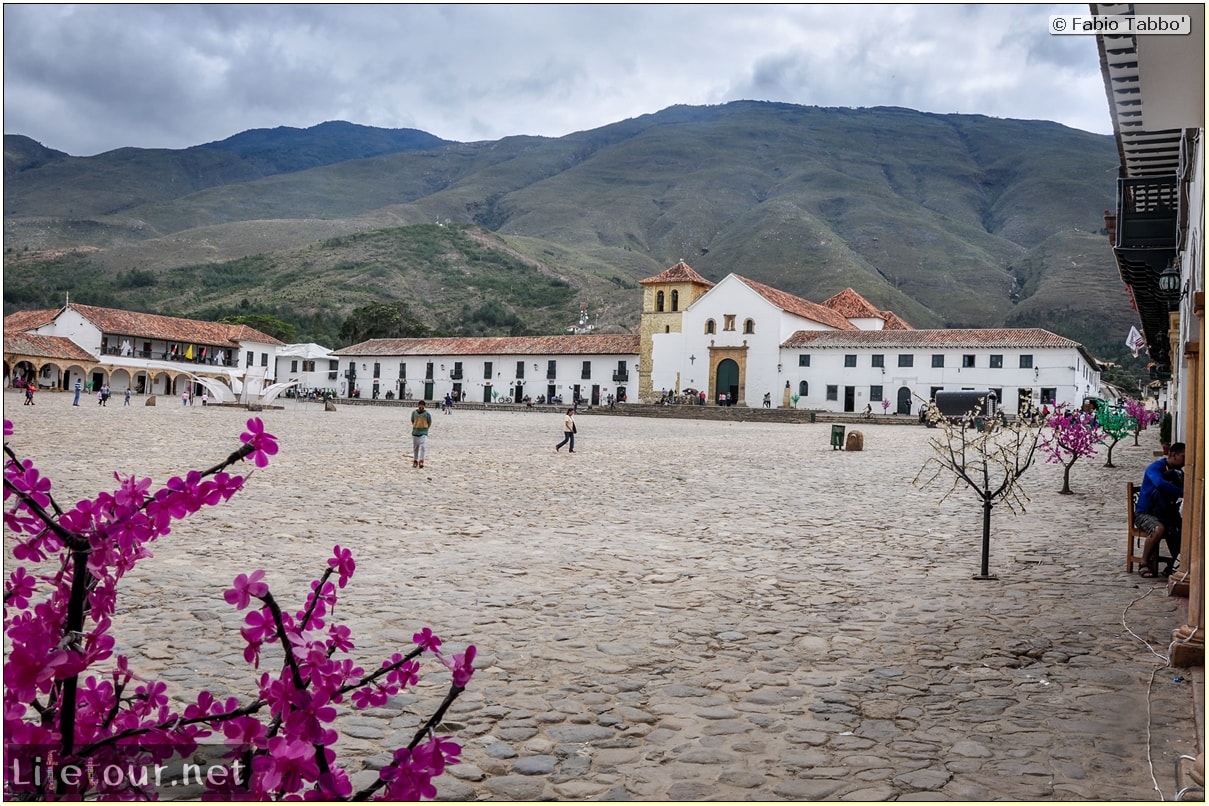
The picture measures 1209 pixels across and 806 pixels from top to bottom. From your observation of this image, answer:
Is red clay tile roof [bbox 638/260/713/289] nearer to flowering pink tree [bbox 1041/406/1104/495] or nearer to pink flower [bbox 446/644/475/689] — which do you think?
flowering pink tree [bbox 1041/406/1104/495]

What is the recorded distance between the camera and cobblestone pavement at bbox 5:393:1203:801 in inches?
137

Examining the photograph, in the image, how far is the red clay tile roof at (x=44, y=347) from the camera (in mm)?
45188

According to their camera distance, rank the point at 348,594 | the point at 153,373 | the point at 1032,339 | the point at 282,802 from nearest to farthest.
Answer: the point at 282,802, the point at 348,594, the point at 1032,339, the point at 153,373

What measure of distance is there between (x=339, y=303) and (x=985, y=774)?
83.2 metres

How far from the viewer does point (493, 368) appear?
188 ft

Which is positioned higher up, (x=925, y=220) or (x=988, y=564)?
(x=925, y=220)

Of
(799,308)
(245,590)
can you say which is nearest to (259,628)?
(245,590)

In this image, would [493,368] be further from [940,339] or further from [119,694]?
[119,694]

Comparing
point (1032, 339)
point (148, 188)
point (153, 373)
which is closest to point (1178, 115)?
point (1032, 339)

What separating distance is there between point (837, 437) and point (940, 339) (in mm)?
27409

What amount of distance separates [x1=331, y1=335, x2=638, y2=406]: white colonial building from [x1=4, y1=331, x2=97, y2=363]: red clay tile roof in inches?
622

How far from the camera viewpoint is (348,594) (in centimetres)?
606

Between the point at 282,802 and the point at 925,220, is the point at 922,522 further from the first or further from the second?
the point at 925,220

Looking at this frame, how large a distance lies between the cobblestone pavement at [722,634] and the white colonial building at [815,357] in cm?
3512
